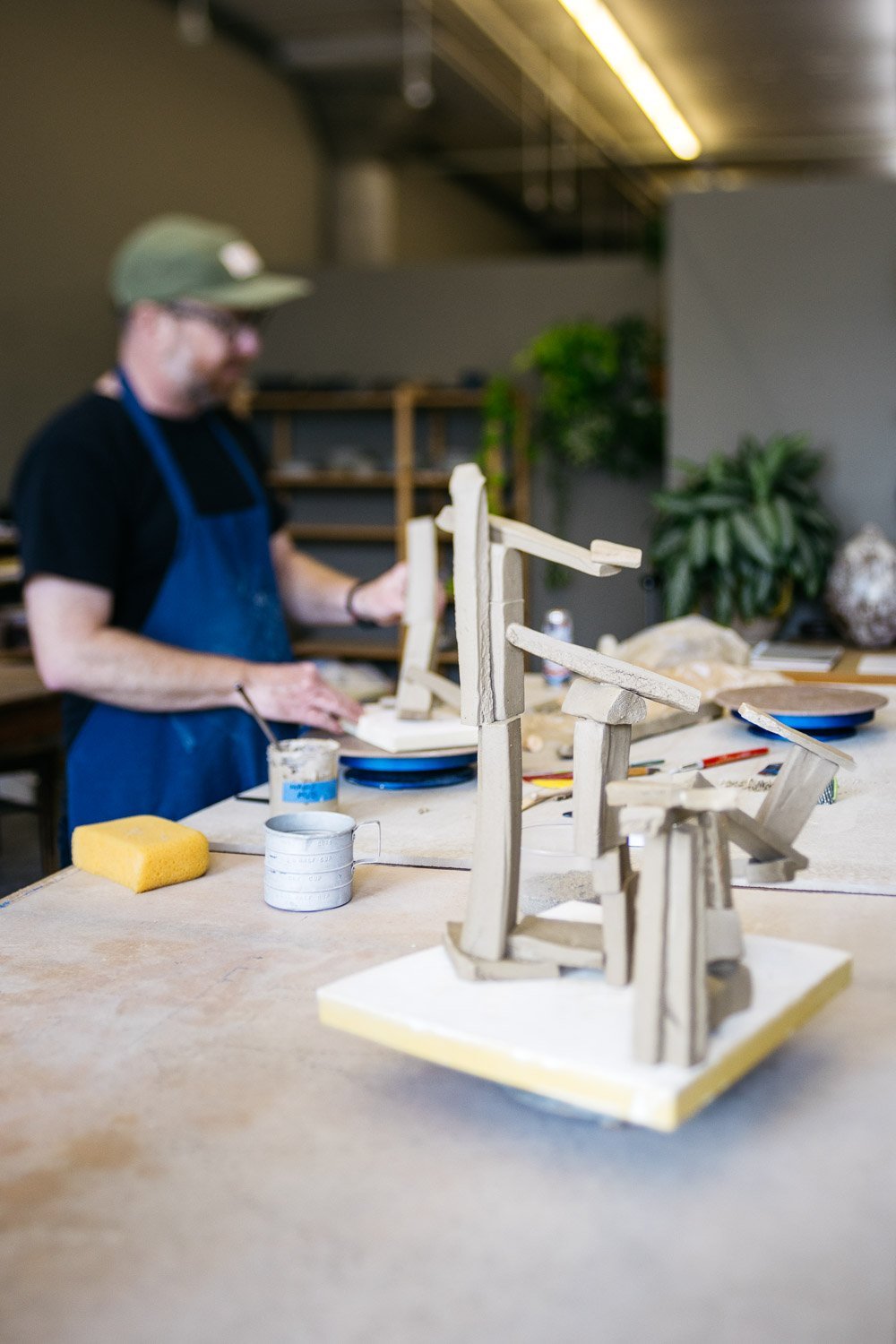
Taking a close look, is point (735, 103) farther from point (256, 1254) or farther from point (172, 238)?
point (256, 1254)

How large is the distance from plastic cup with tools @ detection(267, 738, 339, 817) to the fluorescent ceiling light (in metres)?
5.32

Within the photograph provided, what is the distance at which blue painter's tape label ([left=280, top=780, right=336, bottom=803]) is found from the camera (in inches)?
71.4

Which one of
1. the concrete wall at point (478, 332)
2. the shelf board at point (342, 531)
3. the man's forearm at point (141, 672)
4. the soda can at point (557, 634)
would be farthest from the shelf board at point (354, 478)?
the man's forearm at point (141, 672)

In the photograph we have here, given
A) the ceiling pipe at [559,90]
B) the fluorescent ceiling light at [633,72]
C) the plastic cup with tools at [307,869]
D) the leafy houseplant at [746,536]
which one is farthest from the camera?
the ceiling pipe at [559,90]

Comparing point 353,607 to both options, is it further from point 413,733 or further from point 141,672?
point 413,733

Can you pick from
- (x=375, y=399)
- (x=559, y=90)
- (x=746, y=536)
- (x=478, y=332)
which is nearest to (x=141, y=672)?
(x=746, y=536)

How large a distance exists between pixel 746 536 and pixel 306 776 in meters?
3.65

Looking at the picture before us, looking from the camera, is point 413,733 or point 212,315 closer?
point 413,733

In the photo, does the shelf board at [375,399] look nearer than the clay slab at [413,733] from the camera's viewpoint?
No

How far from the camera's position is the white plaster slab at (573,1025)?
91 centimetres

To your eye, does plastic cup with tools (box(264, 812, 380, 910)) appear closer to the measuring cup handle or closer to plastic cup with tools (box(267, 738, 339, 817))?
the measuring cup handle

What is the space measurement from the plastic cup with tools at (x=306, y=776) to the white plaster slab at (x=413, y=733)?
9.9 inches

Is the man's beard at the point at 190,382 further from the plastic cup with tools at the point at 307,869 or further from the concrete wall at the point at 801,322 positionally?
the concrete wall at the point at 801,322

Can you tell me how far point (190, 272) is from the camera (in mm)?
2723
